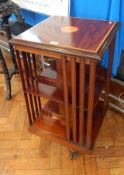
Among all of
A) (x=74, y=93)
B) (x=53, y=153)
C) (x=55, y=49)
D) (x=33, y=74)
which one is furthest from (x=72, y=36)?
(x=53, y=153)

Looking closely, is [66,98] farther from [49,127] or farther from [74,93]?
[49,127]

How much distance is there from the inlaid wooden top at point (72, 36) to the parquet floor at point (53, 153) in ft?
2.21

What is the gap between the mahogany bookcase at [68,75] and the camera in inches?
33.0

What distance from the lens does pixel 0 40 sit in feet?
6.76

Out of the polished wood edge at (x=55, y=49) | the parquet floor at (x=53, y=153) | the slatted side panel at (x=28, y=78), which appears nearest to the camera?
the polished wood edge at (x=55, y=49)

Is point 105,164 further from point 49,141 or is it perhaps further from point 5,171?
point 5,171

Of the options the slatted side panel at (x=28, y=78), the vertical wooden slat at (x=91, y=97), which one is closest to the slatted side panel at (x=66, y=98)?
the vertical wooden slat at (x=91, y=97)

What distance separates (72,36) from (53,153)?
72 cm

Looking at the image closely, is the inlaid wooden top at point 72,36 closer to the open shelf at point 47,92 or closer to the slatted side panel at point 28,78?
the slatted side panel at point 28,78

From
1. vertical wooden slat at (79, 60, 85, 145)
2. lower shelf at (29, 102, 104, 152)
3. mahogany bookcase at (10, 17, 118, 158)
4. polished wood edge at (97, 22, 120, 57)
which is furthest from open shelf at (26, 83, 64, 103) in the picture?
polished wood edge at (97, 22, 120, 57)

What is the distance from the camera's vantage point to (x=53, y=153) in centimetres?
125

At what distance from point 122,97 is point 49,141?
2.27 feet

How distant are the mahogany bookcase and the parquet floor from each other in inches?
3.8

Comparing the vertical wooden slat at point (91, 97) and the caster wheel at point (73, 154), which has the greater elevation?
the vertical wooden slat at point (91, 97)
